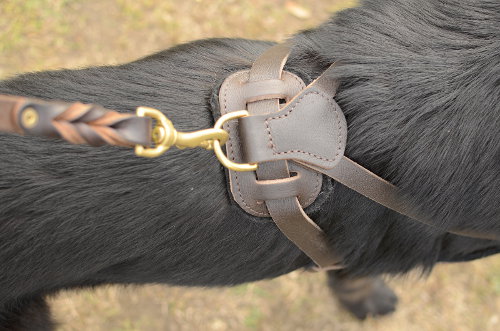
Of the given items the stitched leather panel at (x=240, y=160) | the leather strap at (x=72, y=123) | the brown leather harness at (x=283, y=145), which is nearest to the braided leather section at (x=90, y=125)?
the leather strap at (x=72, y=123)

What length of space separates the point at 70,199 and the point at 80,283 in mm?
416

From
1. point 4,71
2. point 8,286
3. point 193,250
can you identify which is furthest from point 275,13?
point 8,286

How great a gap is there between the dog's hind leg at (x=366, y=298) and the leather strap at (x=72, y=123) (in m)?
1.87

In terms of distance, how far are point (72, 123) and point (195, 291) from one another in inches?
78.2

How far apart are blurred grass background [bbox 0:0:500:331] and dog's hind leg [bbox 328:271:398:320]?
0.08 m

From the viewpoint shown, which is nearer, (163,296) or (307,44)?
(307,44)

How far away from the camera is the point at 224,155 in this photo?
4.51 feet

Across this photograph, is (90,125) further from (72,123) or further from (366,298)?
(366,298)

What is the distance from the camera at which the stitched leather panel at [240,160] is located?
55.4 inches

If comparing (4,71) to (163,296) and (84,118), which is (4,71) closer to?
(163,296)

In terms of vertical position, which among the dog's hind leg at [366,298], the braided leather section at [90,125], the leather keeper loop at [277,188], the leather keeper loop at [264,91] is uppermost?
the braided leather section at [90,125]

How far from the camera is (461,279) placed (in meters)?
3.02

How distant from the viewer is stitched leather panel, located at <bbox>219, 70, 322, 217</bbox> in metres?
1.41

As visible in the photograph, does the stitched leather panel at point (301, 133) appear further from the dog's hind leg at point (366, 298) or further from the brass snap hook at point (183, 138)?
the dog's hind leg at point (366, 298)
